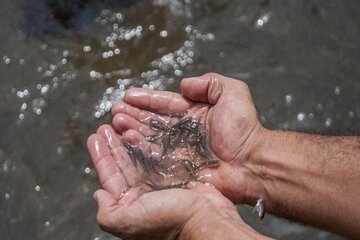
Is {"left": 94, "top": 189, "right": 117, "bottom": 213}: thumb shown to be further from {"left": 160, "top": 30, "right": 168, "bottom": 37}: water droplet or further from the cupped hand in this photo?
{"left": 160, "top": 30, "right": 168, "bottom": 37}: water droplet

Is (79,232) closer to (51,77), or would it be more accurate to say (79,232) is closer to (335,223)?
(51,77)

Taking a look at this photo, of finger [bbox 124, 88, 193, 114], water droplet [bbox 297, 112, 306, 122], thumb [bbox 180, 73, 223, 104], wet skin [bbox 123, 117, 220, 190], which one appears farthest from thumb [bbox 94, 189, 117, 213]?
water droplet [bbox 297, 112, 306, 122]

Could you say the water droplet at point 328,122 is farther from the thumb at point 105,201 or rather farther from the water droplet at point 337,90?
the thumb at point 105,201

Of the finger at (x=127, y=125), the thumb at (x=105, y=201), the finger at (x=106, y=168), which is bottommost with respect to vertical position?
the thumb at (x=105, y=201)

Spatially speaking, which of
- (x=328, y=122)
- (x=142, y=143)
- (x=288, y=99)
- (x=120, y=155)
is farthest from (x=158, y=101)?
(x=328, y=122)

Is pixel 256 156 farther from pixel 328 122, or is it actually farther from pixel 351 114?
pixel 351 114

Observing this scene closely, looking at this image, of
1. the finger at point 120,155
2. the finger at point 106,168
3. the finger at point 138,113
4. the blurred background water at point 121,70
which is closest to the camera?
the finger at point 106,168

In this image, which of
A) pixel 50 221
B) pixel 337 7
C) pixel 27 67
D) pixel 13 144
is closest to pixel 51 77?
pixel 27 67

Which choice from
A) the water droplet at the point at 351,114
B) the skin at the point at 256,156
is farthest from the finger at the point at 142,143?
the water droplet at the point at 351,114
